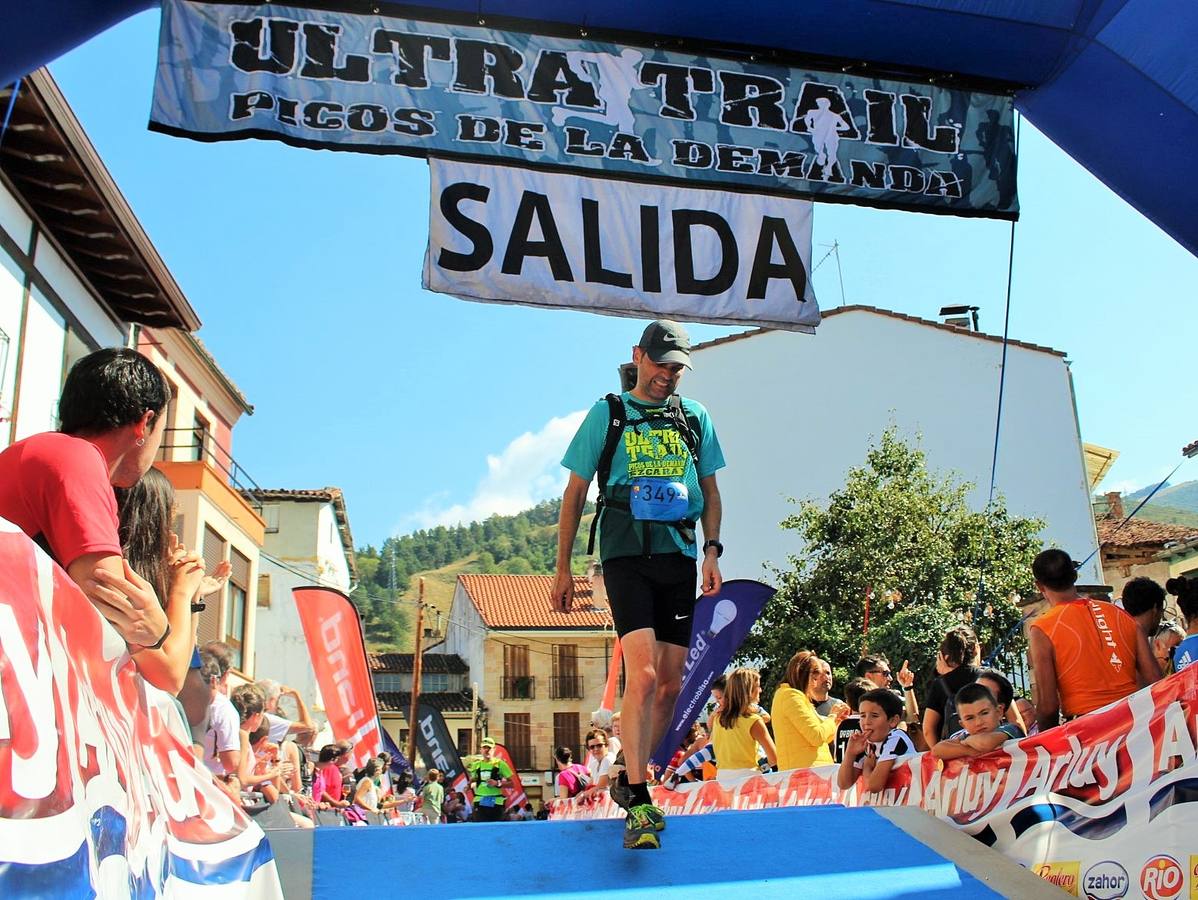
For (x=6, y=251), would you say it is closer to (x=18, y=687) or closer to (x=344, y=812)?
(x=344, y=812)

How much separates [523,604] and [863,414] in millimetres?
31497

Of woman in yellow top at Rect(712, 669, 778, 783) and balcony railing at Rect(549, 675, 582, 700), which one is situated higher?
woman in yellow top at Rect(712, 669, 778, 783)

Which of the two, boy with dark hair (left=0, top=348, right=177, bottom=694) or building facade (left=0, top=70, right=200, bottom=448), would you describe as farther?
building facade (left=0, top=70, right=200, bottom=448)

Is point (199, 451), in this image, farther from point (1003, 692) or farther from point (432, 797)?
point (1003, 692)

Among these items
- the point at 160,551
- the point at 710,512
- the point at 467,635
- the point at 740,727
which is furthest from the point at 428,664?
the point at 160,551

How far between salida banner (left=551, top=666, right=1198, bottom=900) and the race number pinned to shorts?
166cm

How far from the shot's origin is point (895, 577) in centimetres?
2698

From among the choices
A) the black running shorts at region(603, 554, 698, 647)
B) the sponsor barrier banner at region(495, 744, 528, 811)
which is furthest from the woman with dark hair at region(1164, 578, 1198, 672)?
the sponsor barrier banner at region(495, 744, 528, 811)

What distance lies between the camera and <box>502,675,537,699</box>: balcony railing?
5912 cm

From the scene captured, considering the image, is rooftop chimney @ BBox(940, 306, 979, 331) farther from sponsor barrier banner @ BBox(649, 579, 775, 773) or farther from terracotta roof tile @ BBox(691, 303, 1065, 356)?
sponsor barrier banner @ BBox(649, 579, 775, 773)

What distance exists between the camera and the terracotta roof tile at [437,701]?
196 ft

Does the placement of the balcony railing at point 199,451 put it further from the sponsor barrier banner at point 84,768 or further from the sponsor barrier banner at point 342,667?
the sponsor barrier banner at point 84,768

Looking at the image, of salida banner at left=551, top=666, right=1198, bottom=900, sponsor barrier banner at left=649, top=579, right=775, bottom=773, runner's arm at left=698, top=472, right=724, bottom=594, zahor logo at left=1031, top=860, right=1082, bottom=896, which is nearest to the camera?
salida banner at left=551, top=666, right=1198, bottom=900

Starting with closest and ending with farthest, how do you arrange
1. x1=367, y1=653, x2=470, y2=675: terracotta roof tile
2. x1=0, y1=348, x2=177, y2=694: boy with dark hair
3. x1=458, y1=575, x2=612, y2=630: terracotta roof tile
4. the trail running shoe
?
x1=0, y1=348, x2=177, y2=694: boy with dark hair
the trail running shoe
x1=458, y1=575, x2=612, y2=630: terracotta roof tile
x1=367, y1=653, x2=470, y2=675: terracotta roof tile
